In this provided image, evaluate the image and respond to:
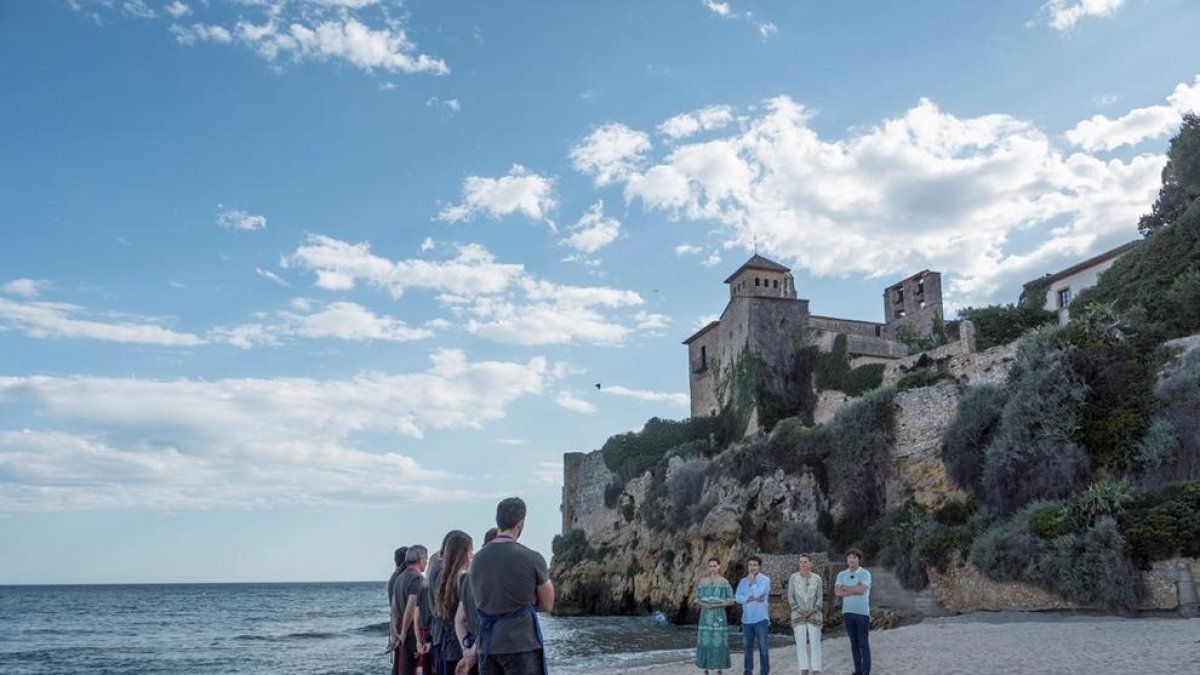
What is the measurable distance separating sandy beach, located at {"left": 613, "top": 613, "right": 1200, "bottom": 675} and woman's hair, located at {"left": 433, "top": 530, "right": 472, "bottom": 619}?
23.9 feet

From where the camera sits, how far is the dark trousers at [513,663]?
18.1 feet

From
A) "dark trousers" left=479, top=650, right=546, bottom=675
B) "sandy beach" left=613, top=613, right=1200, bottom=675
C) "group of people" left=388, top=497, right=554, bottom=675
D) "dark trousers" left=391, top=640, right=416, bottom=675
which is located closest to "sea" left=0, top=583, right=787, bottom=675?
"sandy beach" left=613, top=613, right=1200, bottom=675

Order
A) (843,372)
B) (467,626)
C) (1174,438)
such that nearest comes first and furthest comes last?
(467,626) → (1174,438) → (843,372)

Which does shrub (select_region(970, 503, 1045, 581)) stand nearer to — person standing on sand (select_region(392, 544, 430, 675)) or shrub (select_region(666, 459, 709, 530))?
shrub (select_region(666, 459, 709, 530))

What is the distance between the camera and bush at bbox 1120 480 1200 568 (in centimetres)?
1762

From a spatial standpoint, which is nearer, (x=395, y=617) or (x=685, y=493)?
(x=395, y=617)

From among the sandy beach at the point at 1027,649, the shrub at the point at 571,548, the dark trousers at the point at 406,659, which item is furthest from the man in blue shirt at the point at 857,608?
the shrub at the point at 571,548

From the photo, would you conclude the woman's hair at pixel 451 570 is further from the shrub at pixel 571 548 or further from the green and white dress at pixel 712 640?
the shrub at pixel 571 548

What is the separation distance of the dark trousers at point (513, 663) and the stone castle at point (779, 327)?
35944mm

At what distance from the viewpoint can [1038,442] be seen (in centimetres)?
2419

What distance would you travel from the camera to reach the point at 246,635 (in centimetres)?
4109

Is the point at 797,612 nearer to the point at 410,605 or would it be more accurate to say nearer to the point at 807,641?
the point at 807,641

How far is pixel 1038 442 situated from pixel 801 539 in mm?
7999

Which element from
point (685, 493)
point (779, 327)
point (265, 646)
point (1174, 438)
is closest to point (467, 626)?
point (1174, 438)
